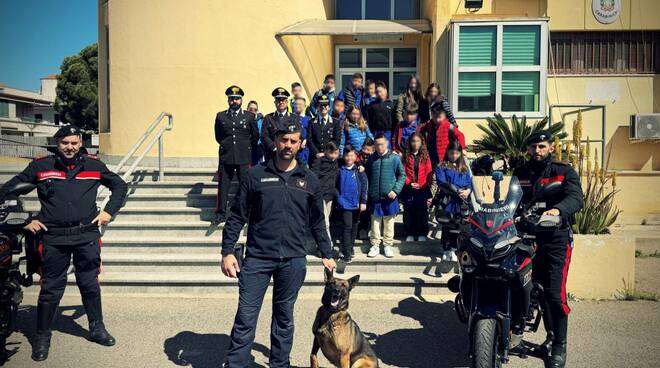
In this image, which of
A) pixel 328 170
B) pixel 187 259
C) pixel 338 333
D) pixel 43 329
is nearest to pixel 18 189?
pixel 43 329

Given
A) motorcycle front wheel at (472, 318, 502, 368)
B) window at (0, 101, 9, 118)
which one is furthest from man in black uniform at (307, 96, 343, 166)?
window at (0, 101, 9, 118)

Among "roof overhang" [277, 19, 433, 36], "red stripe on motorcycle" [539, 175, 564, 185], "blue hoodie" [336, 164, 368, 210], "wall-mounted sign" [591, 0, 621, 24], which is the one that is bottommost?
"blue hoodie" [336, 164, 368, 210]

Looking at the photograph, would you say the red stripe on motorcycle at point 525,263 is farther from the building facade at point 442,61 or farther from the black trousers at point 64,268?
the building facade at point 442,61

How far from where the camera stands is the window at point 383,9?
607 inches

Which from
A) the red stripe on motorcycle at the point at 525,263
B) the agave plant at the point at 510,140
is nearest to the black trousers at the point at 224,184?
the agave plant at the point at 510,140

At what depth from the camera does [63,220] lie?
5.50 metres

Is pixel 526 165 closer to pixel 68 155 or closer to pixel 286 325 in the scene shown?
pixel 286 325

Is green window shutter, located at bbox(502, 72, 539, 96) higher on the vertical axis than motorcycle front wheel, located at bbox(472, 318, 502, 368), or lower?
higher

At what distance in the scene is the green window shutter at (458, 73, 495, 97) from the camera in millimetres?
12141

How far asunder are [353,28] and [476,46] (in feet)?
8.77

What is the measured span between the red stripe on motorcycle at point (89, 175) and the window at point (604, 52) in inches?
431

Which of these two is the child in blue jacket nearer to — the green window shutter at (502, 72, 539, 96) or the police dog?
the police dog

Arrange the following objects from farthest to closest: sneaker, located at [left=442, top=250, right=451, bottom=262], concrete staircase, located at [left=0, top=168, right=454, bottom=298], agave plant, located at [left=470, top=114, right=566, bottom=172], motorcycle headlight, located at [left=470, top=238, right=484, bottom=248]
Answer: agave plant, located at [left=470, top=114, right=566, bottom=172] < sneaker, located at [left=442, top=250, right=451, bottom=262] < concrete staircase, located at [left=0, top=168, right=454, bottom=298] < motorcycle headlight, located at [left=470, top=238, right=484, bottom=248]

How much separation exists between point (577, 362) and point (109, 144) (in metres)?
11.1
